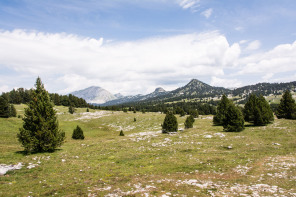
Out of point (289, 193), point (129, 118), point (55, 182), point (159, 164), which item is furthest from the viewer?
point (129, 118)

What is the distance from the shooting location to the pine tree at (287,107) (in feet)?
171

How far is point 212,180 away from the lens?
45.1ft

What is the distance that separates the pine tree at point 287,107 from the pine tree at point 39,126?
219 feet

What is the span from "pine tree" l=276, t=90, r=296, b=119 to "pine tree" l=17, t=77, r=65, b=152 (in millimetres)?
66729

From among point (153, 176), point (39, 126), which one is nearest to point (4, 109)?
point (39, 126)

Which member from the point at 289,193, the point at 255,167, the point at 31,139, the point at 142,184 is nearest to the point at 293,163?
the point at 255,167

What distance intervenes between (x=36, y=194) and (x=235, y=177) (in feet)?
52.7

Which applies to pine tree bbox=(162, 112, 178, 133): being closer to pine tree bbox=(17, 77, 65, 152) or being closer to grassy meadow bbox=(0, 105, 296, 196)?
grassy meadow bbox=(0, 105, 296, 196)

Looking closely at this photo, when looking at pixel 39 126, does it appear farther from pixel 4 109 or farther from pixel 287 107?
pixel 287 107

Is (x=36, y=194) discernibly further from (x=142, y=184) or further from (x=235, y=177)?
(x=235, y=177)

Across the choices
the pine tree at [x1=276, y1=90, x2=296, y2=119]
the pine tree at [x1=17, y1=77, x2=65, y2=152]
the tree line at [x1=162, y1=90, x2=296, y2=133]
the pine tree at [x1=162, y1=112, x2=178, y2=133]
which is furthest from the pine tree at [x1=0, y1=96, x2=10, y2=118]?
the pine tree at [x1=276, y1=90, x2=296, y2=119]

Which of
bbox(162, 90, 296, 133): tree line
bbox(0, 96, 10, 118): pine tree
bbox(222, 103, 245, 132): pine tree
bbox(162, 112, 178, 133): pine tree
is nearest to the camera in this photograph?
bbox(222, 103, 245, 132): pine tree

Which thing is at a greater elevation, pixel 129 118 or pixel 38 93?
pixel 38 93

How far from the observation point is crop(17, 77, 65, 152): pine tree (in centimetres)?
2391
